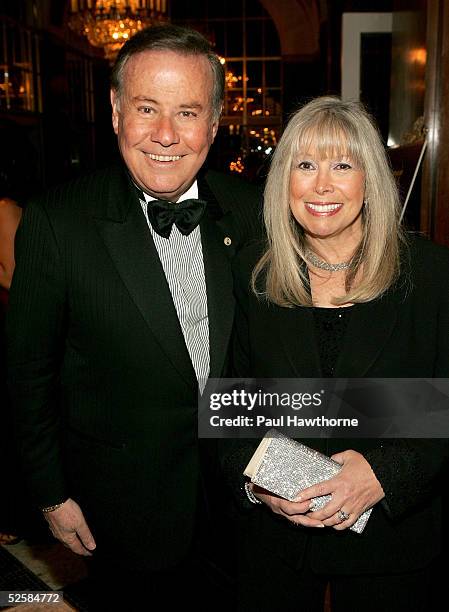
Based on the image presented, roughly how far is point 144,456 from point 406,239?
92 cm

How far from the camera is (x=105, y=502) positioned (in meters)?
1.80

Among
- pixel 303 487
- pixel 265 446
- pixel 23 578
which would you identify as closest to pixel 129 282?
pixel 265 446

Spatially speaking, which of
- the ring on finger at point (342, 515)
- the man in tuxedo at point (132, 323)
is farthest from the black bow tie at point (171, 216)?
the ring on finger at point (342, 515)

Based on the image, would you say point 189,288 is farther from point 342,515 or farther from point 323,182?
point 342,515

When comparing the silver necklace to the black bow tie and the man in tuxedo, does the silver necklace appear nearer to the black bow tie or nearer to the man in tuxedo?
the man in tuxedo

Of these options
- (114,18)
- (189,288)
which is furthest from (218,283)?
(114,18)

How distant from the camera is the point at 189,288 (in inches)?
69.9

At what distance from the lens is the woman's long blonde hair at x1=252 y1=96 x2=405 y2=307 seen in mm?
1588

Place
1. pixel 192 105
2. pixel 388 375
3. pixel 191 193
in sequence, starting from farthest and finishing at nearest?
pixel 191 193 → pixel 192 105 → pixel 388 375

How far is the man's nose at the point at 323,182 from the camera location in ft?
5.19

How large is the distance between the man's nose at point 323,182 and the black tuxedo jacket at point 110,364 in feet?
1.17

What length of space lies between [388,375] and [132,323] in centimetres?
67

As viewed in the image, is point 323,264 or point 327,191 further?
point 323,264

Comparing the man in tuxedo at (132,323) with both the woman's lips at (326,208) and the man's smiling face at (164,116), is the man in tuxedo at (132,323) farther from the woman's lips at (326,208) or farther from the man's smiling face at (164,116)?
the woman's lips at (326,208)
